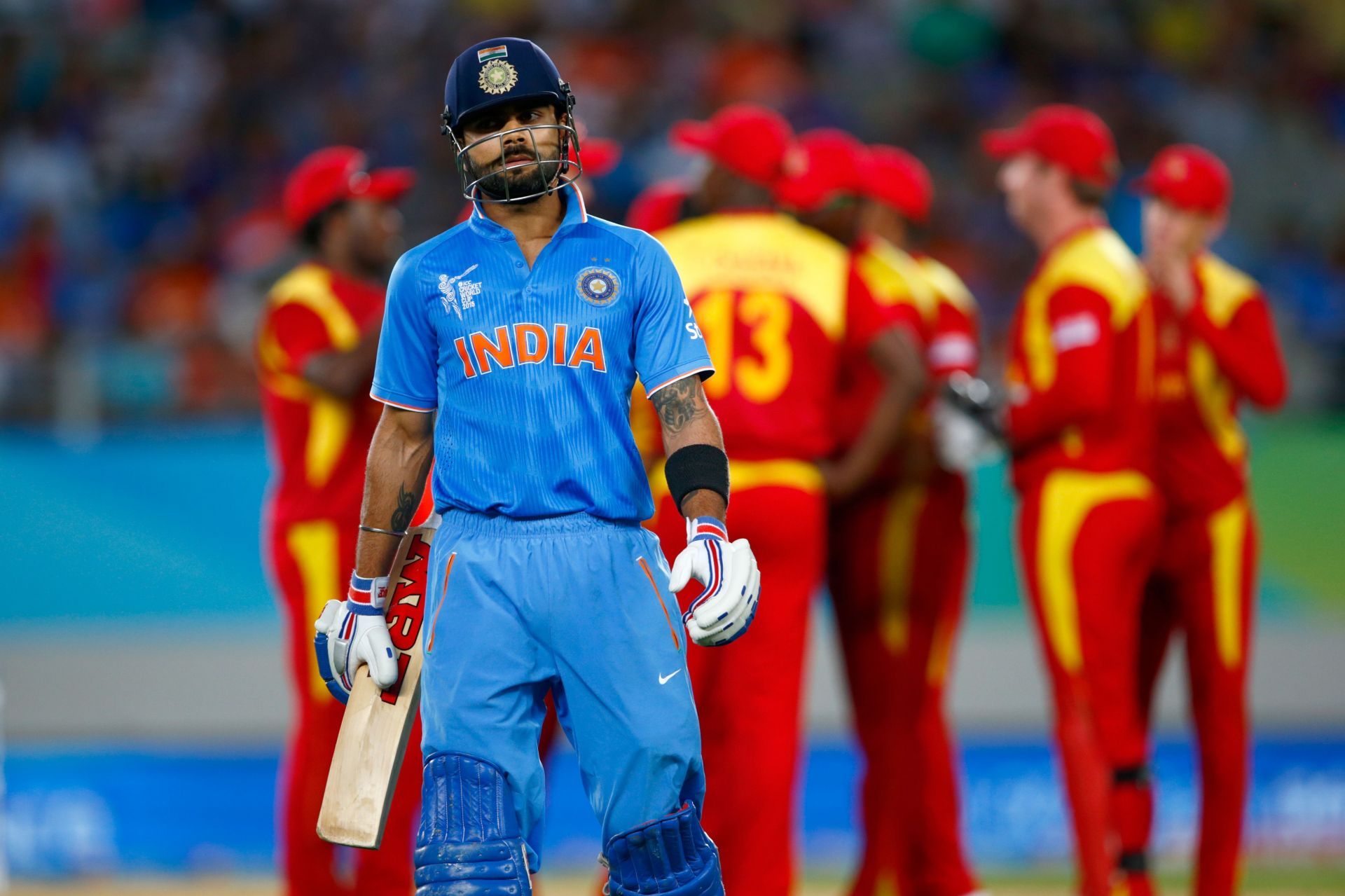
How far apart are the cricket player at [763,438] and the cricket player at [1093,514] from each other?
93 cm

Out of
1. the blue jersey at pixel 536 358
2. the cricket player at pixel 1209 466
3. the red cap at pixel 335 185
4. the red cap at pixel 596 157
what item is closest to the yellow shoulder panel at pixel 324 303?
the red cap at pixel 335 185

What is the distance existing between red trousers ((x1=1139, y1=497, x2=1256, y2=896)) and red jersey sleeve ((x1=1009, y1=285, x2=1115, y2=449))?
0.65 m

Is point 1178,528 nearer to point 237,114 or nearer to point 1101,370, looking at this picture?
point 1101,370

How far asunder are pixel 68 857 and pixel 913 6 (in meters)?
8.83

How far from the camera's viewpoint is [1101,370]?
593 centimetres

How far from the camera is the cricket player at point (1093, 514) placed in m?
5.90

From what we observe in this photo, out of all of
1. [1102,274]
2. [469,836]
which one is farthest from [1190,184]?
[469,836]

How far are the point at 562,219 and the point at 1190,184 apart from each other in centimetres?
327

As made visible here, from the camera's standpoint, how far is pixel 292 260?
1103 centimetres

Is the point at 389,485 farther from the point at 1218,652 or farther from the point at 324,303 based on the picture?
the point at 1218,652

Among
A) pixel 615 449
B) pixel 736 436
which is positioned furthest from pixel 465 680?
pixel 736 436

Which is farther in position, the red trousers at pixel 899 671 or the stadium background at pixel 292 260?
the stadium background at pixel 292 260

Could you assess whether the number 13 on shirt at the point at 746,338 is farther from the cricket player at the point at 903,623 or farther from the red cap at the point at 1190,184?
the red cap at the point at 1190,184

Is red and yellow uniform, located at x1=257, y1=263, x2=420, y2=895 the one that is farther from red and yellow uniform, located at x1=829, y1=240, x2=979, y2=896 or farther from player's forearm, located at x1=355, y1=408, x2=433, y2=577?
player's forearm, located at x1=355, y1=408, x2=433, y2=577
